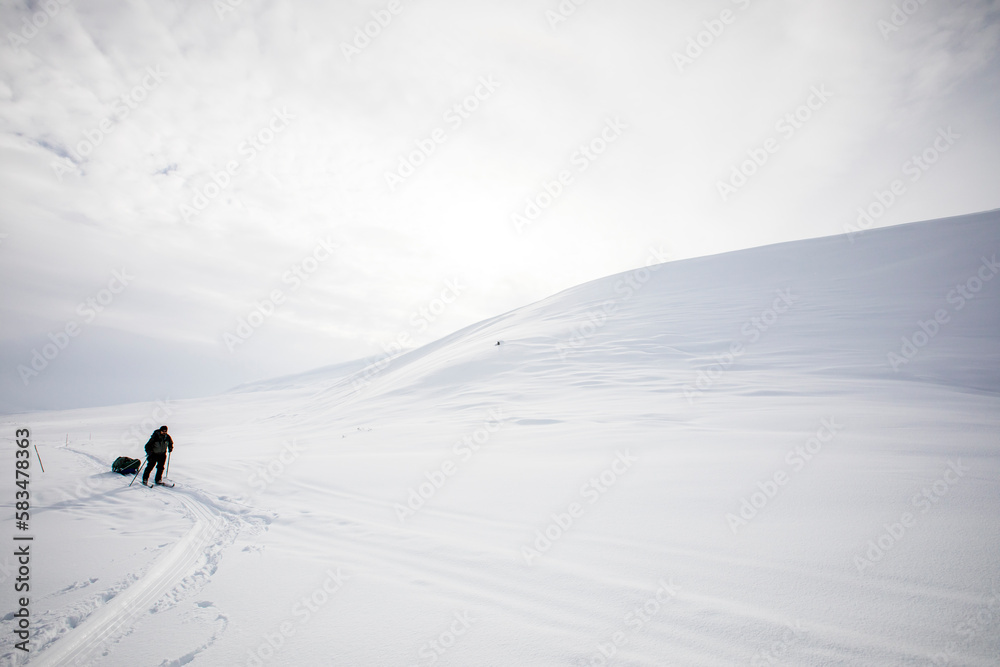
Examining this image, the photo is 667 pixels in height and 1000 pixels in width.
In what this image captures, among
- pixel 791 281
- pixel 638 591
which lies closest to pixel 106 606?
pixel 638 591

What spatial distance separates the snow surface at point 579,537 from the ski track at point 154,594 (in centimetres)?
3

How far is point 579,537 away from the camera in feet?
16.2

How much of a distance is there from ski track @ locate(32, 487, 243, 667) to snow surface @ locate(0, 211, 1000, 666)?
1.1 inches

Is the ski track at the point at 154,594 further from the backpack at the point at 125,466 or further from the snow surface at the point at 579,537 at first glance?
the backpack at the point at 125,466

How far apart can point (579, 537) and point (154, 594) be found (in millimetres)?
4839

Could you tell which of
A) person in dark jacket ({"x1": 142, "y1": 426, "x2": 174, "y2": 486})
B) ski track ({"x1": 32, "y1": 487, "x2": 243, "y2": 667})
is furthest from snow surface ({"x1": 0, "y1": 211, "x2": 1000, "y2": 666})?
person in dark jacket ({"x1": 142, "y1": 426, "x2": 174, "y2": 486})

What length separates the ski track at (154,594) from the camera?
3.26 m

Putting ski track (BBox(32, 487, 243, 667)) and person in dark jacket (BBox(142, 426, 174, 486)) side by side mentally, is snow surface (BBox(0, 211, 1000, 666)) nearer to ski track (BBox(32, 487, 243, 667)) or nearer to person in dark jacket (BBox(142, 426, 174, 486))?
ski track (BBox(32, 487, 243, 667))

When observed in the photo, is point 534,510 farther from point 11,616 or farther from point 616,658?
point 11,616

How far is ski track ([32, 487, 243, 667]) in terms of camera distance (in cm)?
326

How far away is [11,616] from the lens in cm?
362

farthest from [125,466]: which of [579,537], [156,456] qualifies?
[579,537]

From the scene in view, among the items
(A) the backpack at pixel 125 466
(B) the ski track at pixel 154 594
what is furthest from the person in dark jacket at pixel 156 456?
(B) the ski track at pixel 154 594

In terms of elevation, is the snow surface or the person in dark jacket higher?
the snow surface
